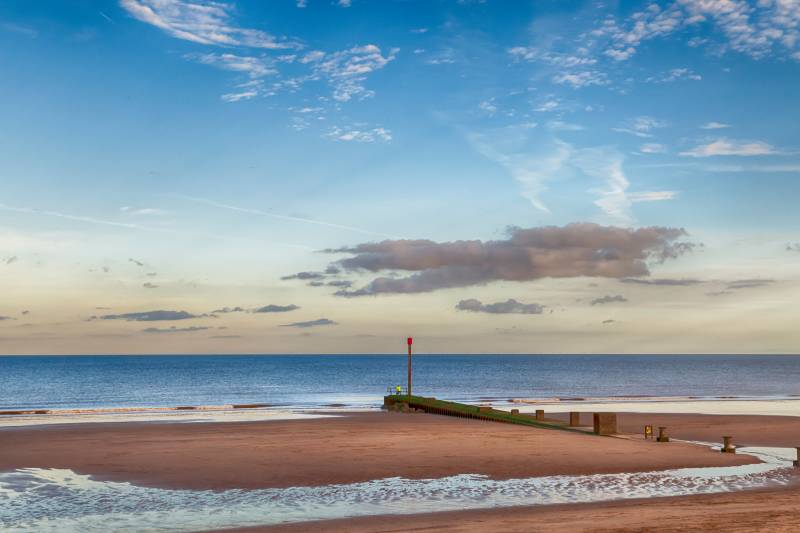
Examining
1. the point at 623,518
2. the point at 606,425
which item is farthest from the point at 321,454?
the point at 623,518

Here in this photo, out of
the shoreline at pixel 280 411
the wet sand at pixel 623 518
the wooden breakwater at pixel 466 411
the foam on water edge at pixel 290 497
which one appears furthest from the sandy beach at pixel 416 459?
the shoreline at pixel 280 411

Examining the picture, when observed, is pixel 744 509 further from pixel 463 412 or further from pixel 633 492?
pixel 463 412

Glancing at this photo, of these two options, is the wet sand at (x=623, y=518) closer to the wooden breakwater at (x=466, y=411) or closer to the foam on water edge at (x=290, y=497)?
the foam on water edge at (x=290, y=497)

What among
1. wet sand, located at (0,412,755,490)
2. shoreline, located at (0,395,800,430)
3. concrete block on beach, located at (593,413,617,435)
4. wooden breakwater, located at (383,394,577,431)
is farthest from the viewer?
shoreline, located at (0,395,800,430)

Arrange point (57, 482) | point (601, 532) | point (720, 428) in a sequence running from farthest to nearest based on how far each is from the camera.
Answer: point (720, 428)
point (57, 482)
point (601, 532)

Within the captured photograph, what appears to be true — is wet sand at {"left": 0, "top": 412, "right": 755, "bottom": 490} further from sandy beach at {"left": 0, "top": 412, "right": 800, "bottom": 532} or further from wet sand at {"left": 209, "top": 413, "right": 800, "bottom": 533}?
wet sand at {"left": 209, "top": 413, "right": 800, "bottom": 533}

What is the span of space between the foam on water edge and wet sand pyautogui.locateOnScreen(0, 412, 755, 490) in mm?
1278

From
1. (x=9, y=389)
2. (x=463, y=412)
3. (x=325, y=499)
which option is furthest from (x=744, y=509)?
(x=9, y=389)

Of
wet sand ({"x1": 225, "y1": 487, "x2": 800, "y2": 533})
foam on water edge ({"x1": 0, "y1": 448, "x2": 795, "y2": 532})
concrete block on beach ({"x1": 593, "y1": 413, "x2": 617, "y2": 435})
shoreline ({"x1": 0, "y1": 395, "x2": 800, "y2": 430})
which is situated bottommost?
shoreline ({"x1": 0, "y1": 395, "x2": 800, "y2": 430})

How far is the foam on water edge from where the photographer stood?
775 inches

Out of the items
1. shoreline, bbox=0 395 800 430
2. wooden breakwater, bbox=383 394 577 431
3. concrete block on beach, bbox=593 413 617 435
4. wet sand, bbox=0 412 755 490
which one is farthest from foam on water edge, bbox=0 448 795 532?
shoreline, bbox=0 395 800 430

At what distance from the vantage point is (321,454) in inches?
1235

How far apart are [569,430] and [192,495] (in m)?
22.7

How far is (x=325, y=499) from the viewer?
22.4 metres
